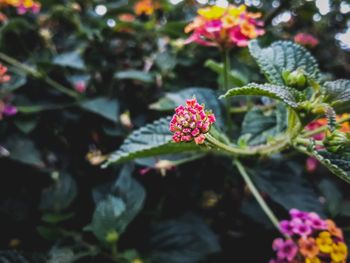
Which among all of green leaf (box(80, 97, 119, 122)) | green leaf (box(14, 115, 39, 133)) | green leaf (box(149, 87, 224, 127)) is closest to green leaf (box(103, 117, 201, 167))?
green leaf (box(149, 87, 224, 127))

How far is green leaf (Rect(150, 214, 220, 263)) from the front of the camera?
30.9 inches

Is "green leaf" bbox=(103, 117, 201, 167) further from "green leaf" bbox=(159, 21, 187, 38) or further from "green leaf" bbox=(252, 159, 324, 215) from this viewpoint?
"green leaf" bbox=(159, 21, 187, 38)

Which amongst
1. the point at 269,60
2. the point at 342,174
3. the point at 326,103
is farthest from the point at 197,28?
the point at 342,174

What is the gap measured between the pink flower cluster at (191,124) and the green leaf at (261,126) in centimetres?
31

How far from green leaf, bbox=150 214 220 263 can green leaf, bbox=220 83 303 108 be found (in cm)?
44

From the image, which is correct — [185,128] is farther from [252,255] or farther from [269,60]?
[252,255]

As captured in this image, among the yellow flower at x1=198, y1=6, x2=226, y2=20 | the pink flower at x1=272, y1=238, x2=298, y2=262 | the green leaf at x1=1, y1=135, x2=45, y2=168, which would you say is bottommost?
the pink flower at x1=272, y1=238, x2=298, y2=262

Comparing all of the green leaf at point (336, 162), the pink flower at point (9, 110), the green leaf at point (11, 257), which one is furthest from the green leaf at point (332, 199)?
the pink flower at point (9, 110)

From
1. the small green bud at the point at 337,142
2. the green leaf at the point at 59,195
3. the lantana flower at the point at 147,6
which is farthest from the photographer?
the lantana flower at the point at 147,6

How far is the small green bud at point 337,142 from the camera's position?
19.7 inches

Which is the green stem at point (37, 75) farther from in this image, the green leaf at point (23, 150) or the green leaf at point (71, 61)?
the green leaf at point (23, 150)

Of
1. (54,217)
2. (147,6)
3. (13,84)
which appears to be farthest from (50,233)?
(147,6)

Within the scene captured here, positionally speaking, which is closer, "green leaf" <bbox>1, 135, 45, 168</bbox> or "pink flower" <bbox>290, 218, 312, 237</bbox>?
"pink flower" <bbox>290, 218, 312, 237</bbox>

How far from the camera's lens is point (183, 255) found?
30.8 inches
